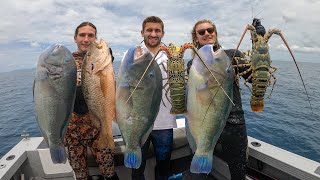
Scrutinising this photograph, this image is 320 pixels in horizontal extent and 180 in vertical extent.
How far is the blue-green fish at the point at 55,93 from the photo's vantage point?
2.85 meters

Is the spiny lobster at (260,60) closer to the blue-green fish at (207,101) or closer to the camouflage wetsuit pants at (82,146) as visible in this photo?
the blue-green fish at (207,101)

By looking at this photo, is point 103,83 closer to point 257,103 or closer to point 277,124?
point 257,103

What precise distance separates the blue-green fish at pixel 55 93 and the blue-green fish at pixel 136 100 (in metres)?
0.61

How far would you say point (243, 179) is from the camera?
3.94 meters

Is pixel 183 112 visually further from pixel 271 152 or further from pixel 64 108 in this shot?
pixel 271 152

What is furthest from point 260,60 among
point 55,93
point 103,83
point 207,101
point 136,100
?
point 55,93

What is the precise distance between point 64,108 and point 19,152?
280 centimetres

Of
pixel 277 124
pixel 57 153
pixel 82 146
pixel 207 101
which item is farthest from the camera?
pixel 277 124

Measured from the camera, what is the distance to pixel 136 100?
115 inches

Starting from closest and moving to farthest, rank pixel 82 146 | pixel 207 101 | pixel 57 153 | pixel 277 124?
pixel 207 101
pixel 57 153
pixel 82 146
pixel 277 124

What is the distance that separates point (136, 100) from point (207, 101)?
0.82m

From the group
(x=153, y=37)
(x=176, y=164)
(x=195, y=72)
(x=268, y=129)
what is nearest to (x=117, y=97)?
(x=195, y=72)

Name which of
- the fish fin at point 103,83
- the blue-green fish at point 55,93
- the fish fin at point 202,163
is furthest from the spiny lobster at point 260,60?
the blue-green fish at point 55,93

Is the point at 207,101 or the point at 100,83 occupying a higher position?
the point at 100,83
